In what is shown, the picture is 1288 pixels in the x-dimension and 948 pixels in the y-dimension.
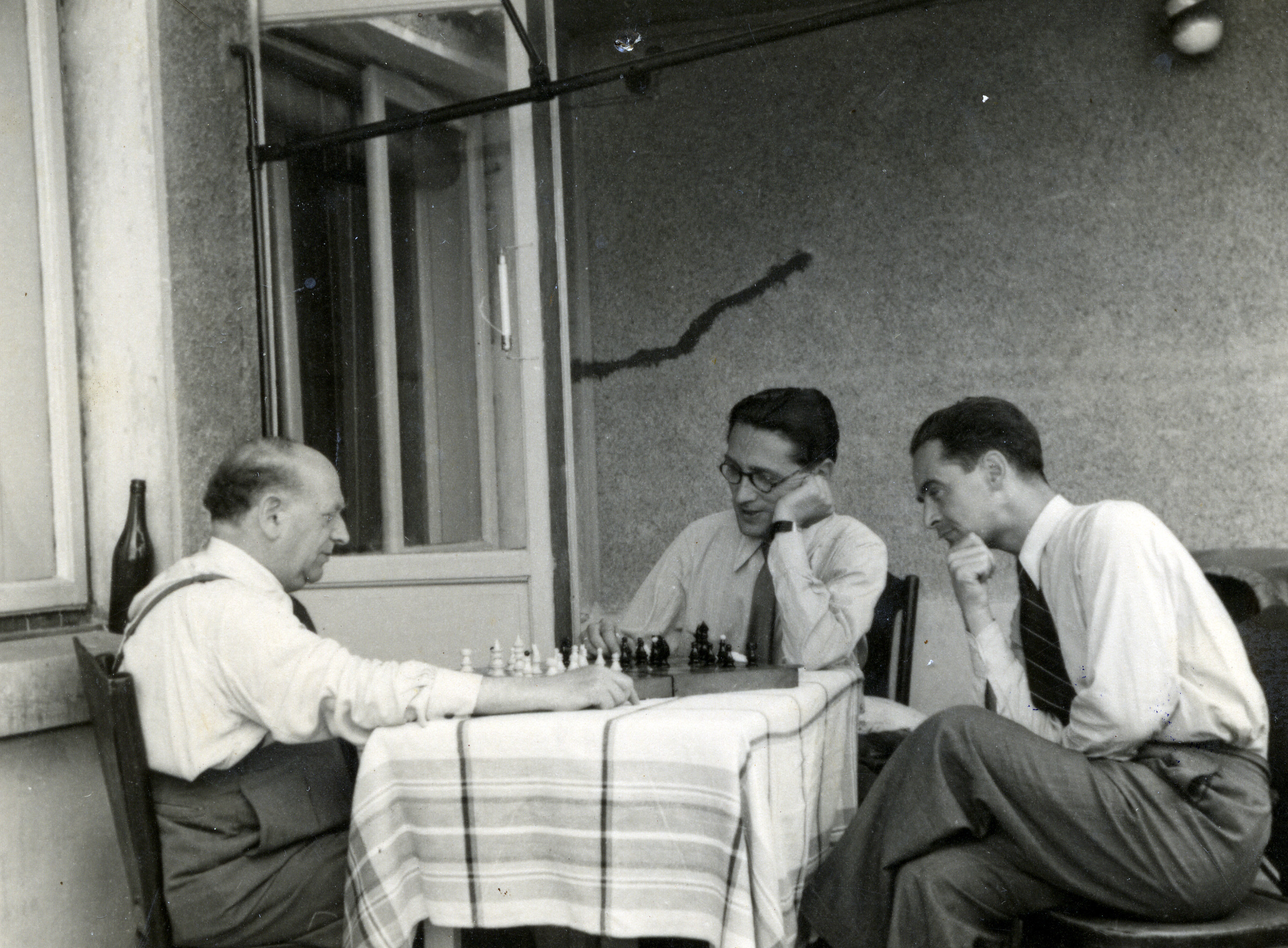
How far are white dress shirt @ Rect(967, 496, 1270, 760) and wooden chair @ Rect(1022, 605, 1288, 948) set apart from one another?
123mm

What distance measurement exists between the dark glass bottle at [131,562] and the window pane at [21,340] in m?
0.16

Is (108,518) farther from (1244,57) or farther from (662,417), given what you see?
(1244,57)

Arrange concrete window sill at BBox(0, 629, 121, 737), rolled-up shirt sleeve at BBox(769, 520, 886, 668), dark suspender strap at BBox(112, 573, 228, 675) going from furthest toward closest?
rolled-up shirt sleeve at BBox(769, 520, 886, 668)
concrete window sill at BBox(0, 629, 121, 737)
dark suspender strap at BBox(112, 573, 228, 675)

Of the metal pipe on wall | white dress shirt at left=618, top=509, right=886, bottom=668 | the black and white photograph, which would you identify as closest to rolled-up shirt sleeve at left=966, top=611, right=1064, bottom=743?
the black and white photograph

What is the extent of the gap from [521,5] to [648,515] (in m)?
2.04

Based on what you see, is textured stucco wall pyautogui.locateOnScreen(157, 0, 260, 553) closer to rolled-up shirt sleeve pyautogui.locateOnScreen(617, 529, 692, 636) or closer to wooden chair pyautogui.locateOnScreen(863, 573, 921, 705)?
rolled-up shirt sleeve pyautogui.locateOnScreen(617, 529, 692, 636)

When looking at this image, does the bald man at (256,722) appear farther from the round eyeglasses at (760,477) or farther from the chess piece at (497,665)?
the round eyeglasses at (760,477)

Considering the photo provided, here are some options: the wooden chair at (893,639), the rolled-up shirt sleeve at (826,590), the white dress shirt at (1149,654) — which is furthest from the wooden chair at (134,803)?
the wooden chair at (893,639)

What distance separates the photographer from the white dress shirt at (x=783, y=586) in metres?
2.96

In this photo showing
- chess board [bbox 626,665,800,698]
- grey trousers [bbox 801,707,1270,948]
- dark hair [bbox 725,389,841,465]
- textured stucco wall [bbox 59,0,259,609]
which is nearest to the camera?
grey trousers [bbox 801,707,1270,948]

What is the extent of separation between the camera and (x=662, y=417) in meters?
5.08

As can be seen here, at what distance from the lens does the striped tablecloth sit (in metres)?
1.89

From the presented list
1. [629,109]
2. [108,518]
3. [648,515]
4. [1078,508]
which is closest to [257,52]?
[108,518]

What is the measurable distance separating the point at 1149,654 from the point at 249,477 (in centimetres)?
170
